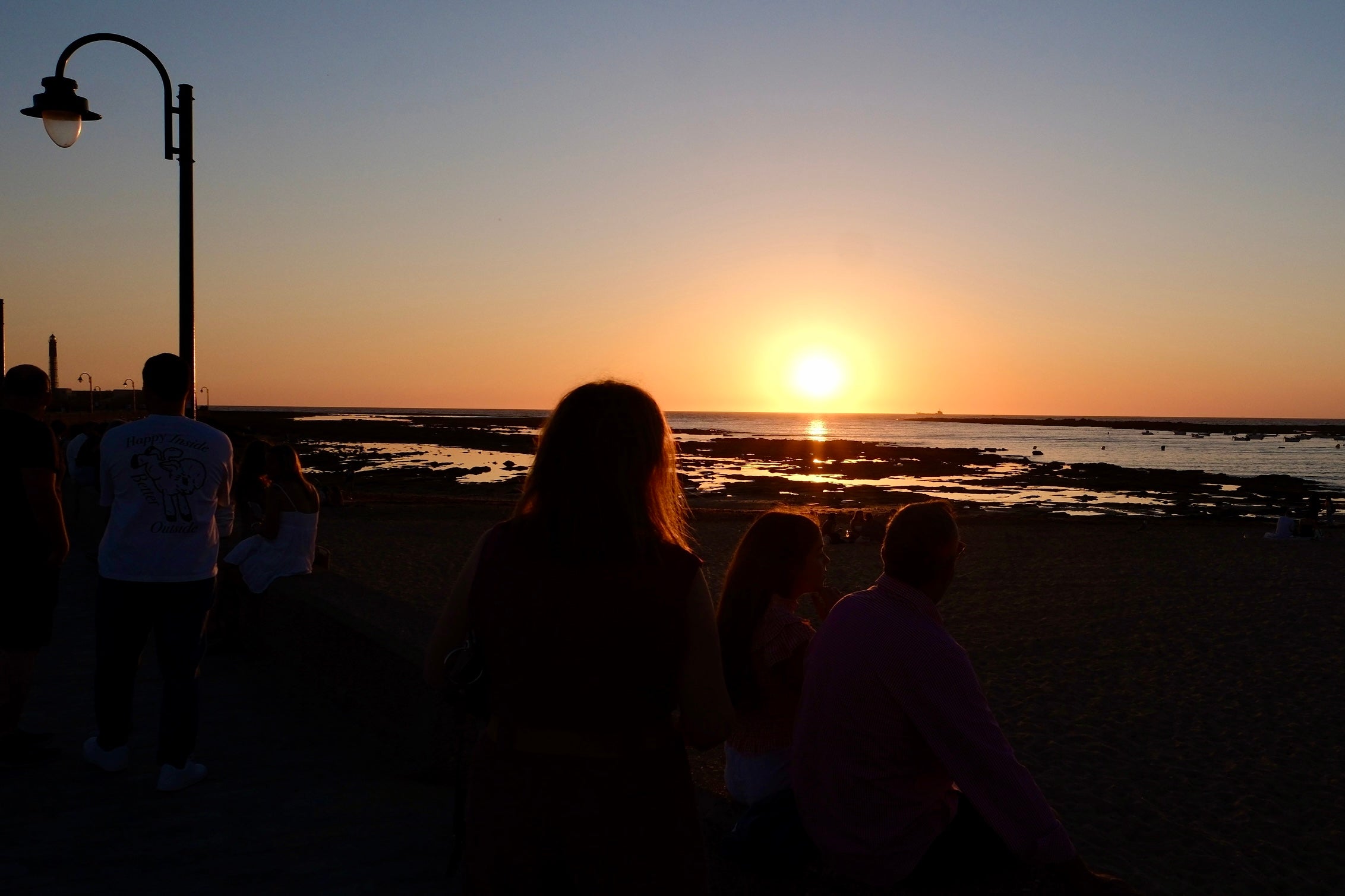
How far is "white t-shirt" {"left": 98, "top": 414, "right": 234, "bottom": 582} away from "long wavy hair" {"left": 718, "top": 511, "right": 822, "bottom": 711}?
216 centimetres

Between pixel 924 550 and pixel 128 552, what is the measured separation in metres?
3.08

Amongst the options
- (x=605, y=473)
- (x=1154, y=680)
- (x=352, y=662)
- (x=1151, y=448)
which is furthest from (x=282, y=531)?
(x=1151, y=448)

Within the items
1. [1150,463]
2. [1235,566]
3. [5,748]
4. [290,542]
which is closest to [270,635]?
[290,542]

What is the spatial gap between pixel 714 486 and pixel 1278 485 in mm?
25170

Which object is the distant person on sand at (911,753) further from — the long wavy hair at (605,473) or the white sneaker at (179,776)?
the white sneaker at (179,776)

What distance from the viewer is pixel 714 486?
37.8 meters

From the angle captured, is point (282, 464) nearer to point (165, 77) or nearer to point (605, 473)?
point (165, 77)

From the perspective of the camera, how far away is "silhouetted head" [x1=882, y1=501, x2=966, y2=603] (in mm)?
2594

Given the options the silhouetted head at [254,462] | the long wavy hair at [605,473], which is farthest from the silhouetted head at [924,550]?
the silhouetted head at [254,462]

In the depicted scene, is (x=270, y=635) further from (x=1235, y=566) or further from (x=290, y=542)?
(x=1235, y=566)

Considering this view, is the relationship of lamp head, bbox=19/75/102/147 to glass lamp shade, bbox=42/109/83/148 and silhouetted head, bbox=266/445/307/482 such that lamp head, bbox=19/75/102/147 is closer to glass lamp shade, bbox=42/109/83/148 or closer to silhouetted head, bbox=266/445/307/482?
glass lamp shade, bbox=42/109/83/148

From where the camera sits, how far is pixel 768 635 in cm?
299

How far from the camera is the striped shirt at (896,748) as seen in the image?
95.0 inches

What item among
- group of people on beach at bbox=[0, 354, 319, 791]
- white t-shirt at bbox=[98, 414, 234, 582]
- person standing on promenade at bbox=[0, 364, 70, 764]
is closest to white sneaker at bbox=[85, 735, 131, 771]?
group of people on beach at bbox=[0, 354, 319, 791]
